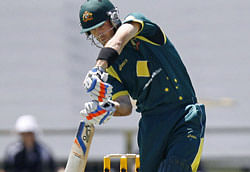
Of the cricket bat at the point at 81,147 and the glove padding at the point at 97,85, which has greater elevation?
the glove padding at the point at 97,85

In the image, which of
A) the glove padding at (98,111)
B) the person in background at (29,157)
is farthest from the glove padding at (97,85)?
the person in background at (29,157)

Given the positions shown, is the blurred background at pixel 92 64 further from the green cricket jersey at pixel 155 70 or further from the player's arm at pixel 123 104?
the green cricket jersey at pixel 155 70

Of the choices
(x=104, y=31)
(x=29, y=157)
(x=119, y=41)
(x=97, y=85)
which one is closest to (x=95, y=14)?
(x=104, y=31)

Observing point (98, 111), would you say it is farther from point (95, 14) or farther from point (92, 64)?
point (92, 64)

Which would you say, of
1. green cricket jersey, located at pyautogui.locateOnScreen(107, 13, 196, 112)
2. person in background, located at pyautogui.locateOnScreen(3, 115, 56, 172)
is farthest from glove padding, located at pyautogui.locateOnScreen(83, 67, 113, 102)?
person in background, located at pyautogui.locateOnScreen(3, 115, 56, 172)

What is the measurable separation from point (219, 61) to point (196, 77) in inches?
17.0

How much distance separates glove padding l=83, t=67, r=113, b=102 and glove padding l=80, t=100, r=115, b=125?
52mm

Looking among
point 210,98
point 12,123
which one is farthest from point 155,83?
point 12,123

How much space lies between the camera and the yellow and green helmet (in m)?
3.81

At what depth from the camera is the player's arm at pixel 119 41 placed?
134 inches

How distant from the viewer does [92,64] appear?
961cm

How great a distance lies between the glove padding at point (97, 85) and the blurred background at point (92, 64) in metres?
5.48

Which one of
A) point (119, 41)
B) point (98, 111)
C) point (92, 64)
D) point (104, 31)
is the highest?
point (92, 64)

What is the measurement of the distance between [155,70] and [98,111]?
607mm
